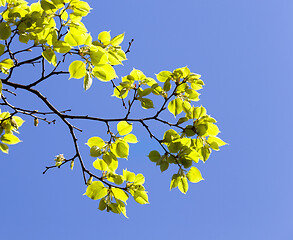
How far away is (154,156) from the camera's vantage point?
156 centimetres

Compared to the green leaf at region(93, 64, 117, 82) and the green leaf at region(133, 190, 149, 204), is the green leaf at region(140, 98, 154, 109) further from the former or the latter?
the green leaf at region(133, 190, 149, 204)

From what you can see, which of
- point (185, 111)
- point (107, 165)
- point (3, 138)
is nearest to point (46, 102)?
point (3, 138)

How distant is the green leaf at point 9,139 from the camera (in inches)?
70.5

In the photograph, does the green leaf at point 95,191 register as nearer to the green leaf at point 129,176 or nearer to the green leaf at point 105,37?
the green leaf at point 129,176

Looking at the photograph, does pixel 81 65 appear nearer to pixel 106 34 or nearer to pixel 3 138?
pixel 106 34

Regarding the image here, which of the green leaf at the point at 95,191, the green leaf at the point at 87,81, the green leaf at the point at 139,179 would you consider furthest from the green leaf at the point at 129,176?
the green leaf at the point at 87,81

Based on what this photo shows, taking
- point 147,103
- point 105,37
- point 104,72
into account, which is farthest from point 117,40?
point 147,103

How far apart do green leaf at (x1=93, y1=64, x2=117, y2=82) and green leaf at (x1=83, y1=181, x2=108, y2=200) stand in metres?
0.58

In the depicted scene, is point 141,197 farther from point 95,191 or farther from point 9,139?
point 9,139

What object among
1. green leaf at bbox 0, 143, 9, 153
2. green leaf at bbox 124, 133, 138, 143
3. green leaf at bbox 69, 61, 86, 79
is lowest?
green leaf at bbox 0, 143, 9, 153

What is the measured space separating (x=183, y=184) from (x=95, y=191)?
471 millimetres

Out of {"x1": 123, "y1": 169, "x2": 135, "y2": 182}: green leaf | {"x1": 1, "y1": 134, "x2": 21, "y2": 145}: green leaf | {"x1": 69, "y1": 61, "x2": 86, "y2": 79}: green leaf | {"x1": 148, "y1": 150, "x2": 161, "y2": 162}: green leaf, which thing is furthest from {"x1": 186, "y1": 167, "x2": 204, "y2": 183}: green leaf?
{"x1": 1, "y1": 134, "x2": 21, "y2": 145}: green leaf

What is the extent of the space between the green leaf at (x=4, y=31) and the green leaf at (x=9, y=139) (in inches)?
23.9

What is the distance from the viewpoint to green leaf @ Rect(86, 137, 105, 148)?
161cm
